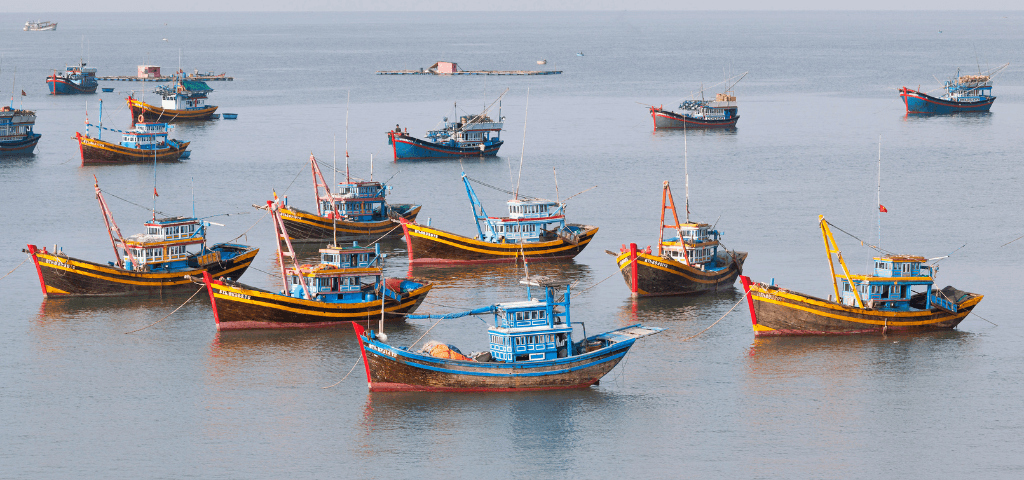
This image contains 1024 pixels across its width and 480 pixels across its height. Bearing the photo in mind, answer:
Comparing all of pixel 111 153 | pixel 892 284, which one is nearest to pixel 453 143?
pixel 111 153

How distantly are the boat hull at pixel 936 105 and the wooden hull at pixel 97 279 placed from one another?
135 m

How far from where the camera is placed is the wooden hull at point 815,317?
213 ft

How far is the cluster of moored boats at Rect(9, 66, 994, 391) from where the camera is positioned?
5594cm

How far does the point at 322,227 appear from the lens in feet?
305

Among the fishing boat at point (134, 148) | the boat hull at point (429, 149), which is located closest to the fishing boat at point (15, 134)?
the fishing boat at point (134, 148)

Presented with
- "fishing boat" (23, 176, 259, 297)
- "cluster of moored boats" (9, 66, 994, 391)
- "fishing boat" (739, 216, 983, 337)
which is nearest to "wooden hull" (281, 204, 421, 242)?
"cluster of moored boats" (9, 66, 994, 391)

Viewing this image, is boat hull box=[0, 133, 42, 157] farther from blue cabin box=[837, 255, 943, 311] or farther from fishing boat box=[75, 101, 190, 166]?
blue cabin box=[837, 255, 943, 311]

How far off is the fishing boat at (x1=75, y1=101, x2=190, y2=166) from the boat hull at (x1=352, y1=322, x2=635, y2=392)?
88.4 m

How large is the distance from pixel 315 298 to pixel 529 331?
16.8m

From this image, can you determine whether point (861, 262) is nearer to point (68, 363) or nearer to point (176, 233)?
point (176, 233)

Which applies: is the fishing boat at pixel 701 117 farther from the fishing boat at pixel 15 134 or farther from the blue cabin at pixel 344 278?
the blue cabin at pixel 344 278

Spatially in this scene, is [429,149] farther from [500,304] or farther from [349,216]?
[500,304]

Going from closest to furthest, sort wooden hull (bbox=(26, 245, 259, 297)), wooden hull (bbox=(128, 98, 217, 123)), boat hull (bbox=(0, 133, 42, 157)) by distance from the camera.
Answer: wooden hull (bbox=(26, 245, 259, 297)) < boat hull (bbox=(0, 133, 42, 157)) < wooden hull (bbox=(128, 98, 217, 123))

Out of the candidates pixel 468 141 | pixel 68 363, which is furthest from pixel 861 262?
pixel 468 141
